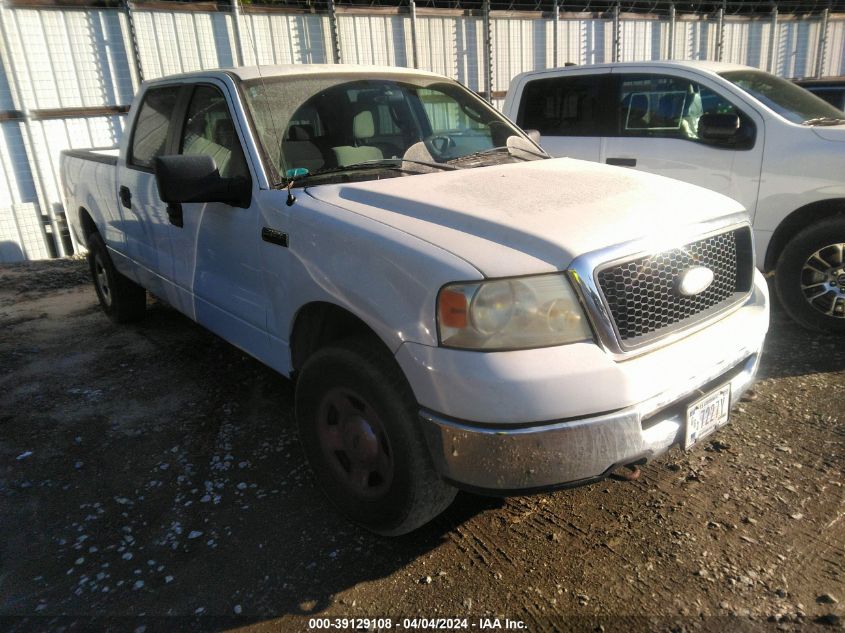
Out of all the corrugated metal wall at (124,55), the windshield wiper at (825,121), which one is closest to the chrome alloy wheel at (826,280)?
the windshield wiper at (825,121)

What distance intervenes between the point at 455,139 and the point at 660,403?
200 cm

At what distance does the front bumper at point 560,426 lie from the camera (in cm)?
206

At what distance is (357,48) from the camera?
1029 cm

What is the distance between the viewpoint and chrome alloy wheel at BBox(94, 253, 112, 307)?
552cm

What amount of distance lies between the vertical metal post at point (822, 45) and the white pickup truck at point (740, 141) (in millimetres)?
12744

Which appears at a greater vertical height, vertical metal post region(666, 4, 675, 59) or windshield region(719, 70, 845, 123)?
vertical metal post region(666, 4, 675, 59)

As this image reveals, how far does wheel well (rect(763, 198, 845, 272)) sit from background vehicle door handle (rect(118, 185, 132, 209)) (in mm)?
4483

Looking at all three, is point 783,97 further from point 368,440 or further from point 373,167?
point 368,440

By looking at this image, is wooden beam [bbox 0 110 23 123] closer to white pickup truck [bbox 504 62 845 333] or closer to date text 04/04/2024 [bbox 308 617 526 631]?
white pickup truck [bbox 504 62 845 333]

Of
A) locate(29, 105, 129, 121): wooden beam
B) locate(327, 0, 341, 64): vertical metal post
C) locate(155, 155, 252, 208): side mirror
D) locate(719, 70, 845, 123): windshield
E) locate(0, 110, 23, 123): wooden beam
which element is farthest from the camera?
locate(327, 0, 341, 64): vertical metal post

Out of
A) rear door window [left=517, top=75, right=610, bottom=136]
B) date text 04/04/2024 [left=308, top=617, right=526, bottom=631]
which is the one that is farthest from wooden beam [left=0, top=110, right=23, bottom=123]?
date text 04/04/2024 [left=308, top=617, right=526, bottom=631]

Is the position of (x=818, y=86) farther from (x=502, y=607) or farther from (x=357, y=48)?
(x=502, y=607)

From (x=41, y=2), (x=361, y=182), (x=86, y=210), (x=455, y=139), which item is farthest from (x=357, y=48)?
(x=361, y=182)

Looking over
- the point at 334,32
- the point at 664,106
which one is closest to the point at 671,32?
Answer: the point at 334,32
